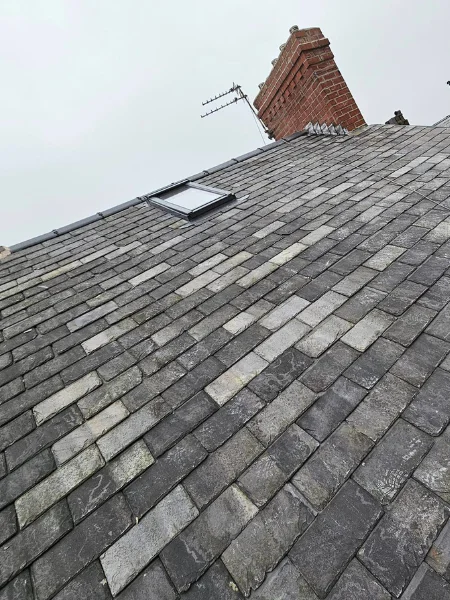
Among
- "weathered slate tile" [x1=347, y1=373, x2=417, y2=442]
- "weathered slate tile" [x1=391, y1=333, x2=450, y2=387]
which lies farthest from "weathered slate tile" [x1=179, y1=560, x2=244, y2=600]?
"weathered slate tile" [x1=391, y1=333, x2=450, y2=387]

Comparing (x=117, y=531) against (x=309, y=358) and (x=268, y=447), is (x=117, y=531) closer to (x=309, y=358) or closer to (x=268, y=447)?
(x=268, y=447)

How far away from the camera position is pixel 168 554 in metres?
1.43

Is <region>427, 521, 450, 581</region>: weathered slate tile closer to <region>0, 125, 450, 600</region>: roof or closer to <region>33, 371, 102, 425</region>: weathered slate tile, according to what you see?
<region>0, 125, 450, 600</region>: roof

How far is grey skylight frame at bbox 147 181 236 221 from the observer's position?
16.2ft

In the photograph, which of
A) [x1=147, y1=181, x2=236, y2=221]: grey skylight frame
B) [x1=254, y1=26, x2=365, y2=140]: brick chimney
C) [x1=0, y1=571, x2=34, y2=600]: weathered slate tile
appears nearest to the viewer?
[x1=0, y1=571, x2=34, y2=600]: weathered slate tile

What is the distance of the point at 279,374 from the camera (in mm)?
2154

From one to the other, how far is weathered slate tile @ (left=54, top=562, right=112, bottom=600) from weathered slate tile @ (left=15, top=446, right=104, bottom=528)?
429mm

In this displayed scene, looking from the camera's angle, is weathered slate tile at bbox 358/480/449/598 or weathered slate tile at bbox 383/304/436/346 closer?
weathered slate tile at bbox 358/480/449/598

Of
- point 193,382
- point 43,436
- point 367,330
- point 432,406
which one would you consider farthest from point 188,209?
point 432,406

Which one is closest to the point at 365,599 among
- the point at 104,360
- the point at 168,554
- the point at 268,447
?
the point at 268,447

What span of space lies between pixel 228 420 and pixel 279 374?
480 mm

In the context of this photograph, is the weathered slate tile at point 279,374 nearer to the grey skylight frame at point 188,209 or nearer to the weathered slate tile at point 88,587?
the weathered slate tile at point 88,587

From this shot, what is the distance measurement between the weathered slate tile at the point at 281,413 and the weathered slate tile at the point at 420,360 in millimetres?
600

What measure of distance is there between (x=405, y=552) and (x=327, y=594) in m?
0.37
